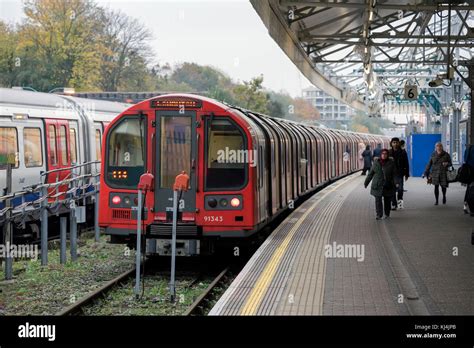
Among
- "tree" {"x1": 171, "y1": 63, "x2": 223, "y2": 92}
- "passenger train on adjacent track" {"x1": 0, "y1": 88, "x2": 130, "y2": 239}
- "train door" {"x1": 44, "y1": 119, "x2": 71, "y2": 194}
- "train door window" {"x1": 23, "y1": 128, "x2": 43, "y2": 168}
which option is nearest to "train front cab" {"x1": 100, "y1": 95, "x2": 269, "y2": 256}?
"passenger train on adjacent track" {"x1": 0, "y1": 88, "x2": 130, "y2": 239}

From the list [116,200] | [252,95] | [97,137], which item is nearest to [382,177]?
[116,200]

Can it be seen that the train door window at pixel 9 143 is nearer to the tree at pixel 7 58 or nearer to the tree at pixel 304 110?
the tree at pixel 7 58

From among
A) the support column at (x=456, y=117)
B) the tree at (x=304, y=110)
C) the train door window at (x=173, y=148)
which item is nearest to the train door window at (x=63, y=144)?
the train door window at (x=173, y=148)

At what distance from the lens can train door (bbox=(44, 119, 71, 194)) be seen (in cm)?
1598

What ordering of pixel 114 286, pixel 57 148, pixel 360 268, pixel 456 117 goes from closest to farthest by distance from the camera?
pixel 360 268 → pixel 114 286 → pixel 57 148 → pixel 456 117

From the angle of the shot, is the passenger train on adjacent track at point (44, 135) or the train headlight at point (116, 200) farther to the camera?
the passenger train on adjacent track at point (44, 135)

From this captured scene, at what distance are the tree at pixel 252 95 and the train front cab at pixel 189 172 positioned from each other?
936 inches

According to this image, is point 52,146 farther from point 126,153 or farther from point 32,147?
point 126,153

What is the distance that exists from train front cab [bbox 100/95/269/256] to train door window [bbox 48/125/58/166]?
4.94 metres

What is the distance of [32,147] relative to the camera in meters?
15.2

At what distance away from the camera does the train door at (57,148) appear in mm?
15977

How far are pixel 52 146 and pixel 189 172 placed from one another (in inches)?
230
